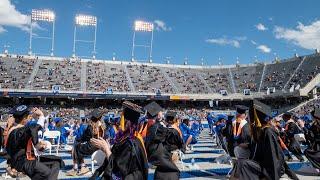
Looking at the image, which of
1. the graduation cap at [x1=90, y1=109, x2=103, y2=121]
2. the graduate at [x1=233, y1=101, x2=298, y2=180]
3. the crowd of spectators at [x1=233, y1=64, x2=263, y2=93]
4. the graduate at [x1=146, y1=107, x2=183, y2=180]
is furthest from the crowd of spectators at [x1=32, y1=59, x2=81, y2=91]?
the graduate at [x1=233, y1=101, x2=298, y2=180]

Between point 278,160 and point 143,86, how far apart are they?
59539 mm

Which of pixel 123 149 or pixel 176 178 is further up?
pixel 123 149

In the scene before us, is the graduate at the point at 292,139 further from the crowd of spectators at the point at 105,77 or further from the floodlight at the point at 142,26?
the floodlight at the point at 142,26

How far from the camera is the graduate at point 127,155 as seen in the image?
5.54 metres

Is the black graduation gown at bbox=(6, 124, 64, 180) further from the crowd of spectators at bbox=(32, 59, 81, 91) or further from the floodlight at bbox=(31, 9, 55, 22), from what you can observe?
the floodlight at bbox=(31, 9, 55, 22)

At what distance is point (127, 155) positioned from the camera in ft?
18.2

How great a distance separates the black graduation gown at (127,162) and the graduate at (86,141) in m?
6.18

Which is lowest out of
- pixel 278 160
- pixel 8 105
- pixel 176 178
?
pixel 8 105

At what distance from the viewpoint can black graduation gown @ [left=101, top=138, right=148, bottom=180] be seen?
18.2 feet

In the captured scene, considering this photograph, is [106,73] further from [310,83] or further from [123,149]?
[123,149]

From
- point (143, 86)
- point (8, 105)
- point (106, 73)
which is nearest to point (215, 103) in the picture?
point (143, 86)

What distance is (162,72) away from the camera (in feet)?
243

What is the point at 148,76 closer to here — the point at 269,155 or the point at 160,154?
the point at 160,154

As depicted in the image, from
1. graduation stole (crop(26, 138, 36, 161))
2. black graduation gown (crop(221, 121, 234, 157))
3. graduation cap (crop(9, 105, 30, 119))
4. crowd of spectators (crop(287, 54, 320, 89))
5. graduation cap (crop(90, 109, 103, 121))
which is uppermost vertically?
crowd of spectators (crop(287, 54, 320, 89))
